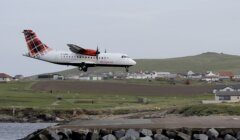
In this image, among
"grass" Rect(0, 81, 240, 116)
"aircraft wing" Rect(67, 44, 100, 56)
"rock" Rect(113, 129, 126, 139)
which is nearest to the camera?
"rock" Rect(113, 129, 126, 139)

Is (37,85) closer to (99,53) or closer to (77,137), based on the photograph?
(99,53)

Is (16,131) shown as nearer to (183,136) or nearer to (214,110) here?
(214,110)

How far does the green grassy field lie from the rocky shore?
174 feet

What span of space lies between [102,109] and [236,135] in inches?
2190

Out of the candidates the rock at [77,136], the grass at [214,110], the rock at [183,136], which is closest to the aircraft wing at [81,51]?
the grass at [214,110]

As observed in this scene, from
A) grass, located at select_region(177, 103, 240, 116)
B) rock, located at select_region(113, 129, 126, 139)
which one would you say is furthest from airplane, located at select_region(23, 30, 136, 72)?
rock, located at select_region(113, 129, 126, 139)

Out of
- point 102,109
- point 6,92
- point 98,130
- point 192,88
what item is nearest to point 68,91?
point 6,92

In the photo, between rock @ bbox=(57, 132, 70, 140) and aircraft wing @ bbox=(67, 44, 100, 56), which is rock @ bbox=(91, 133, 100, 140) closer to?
rock @ bbox=(57, 132, 70, 140)

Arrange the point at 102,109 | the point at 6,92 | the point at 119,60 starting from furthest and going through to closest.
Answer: the point at 6,92, the point at 119,60, the point at 102,109

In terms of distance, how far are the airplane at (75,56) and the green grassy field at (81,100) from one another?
4.15 m

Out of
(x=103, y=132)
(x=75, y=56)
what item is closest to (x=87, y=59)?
(x=75, y=56)

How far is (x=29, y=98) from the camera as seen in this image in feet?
349

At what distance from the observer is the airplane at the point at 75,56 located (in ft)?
341

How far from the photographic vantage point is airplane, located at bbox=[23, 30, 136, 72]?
103938 millimetres
